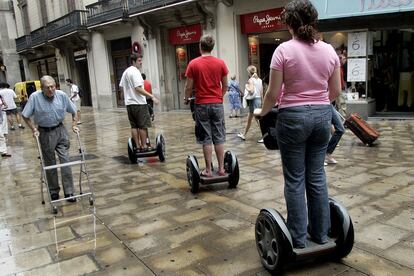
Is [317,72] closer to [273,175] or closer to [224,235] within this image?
[224,235]

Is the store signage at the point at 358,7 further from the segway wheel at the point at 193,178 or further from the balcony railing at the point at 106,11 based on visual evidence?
the balcony railing at the point at 106,11

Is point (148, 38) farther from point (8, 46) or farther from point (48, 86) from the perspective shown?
point (8, 46)

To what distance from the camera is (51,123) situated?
5098mm

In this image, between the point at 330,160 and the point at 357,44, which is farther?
the point at 357,44

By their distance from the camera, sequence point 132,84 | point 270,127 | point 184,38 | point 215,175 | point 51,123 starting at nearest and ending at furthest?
1. point 270,127
2. point 51,123
3. point 215,175
4. point 132,84
5. point 184,38

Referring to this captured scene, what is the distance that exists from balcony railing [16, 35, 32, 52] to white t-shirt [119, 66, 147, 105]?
25.9 m

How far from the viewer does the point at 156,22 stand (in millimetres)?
17328

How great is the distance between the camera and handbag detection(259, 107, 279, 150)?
3.17m

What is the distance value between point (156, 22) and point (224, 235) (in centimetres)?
1484

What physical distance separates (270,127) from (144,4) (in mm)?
14746

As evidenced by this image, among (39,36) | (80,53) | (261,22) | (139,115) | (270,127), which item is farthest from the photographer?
(39,36)

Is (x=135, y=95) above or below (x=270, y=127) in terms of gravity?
above

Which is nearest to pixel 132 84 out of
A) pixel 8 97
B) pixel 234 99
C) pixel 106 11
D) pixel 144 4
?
pixel 234 99

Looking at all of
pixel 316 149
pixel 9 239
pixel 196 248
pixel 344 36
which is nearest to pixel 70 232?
pixel 9 239
